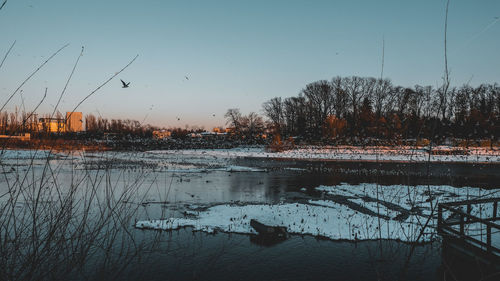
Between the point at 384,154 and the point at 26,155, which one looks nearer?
the point at 26,155

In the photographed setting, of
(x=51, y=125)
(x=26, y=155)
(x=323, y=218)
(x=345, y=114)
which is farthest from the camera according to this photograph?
(x=345, y=114)

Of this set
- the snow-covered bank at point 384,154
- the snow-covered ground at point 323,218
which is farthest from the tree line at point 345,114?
the snow-covered ground at point 323,218

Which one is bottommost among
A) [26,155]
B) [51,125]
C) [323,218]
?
[323,218]

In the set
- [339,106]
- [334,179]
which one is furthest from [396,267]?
[339,106]

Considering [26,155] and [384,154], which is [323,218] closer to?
Result: [384,154]

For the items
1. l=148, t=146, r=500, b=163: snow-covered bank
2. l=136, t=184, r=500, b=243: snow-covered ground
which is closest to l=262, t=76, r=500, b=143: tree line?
l=148, t=146, r=500, b=163: snow-covered bank

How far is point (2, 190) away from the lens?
16531 millimetres

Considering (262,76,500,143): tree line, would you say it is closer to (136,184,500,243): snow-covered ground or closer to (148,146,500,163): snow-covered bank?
(148,146,500,163): snow-covered bank

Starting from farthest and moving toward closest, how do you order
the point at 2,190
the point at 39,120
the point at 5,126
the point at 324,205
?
the point at 2,190 < the point at 324,205 < the point at 39,120 < the point at 5,126

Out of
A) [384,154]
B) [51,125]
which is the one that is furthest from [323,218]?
[384,154]

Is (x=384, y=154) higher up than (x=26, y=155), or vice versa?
(x=384, y=154)

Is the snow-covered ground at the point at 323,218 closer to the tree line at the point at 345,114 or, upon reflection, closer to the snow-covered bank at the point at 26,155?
the snow-covered bank at the point at 26,155

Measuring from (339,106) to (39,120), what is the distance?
69.0 m

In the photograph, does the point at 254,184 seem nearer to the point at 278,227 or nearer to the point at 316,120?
the point at 278,227
